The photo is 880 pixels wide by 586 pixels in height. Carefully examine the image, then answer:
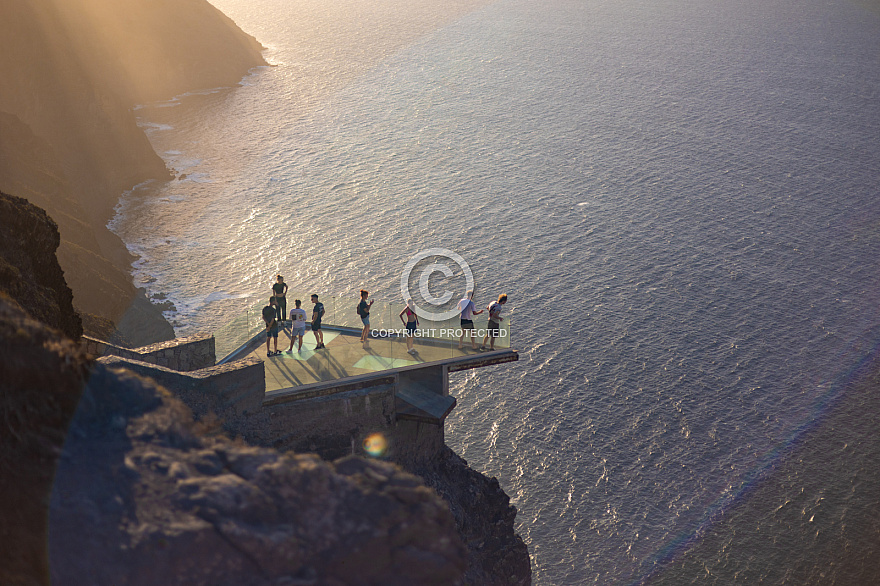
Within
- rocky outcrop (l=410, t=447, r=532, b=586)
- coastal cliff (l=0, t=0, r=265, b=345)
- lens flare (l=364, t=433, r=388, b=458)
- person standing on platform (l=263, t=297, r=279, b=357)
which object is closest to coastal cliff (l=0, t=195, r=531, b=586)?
person standing on platform (l=263, t=297, r=279, b=357)

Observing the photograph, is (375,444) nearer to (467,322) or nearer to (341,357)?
(341,357)

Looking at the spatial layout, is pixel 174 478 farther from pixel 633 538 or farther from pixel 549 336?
pixel 549 336

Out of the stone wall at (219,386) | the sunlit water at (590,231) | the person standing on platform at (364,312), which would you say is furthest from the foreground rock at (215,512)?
the sunlit water at (590,231)

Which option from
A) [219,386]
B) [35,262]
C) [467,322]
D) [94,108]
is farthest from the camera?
[94,108]

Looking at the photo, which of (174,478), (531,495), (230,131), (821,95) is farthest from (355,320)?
(821,95)

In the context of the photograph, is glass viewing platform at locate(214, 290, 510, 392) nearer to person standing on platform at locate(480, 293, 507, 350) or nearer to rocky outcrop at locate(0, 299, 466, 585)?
person standing on platform at locate(480, 293, 507, 350)

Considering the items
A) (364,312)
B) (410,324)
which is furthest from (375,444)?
(364,312)

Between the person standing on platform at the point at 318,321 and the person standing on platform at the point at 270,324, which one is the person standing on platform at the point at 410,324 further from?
the person standing on platform at the point at 270,324
